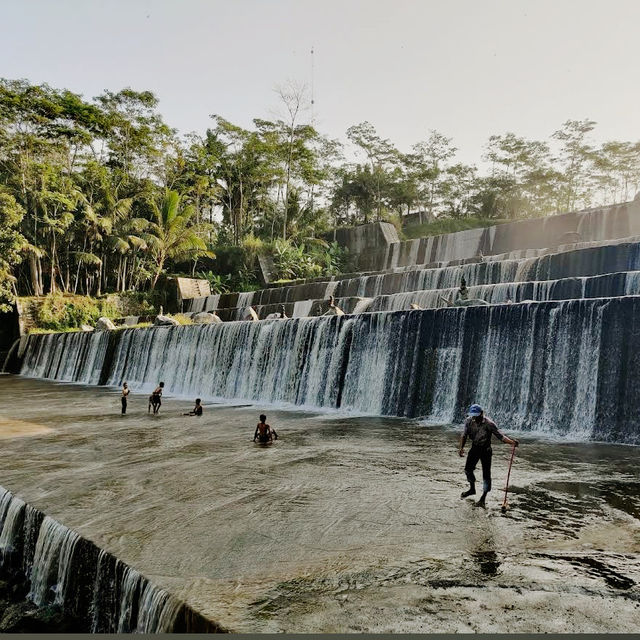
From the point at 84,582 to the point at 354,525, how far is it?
2.21 meters

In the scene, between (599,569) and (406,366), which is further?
(406,366)

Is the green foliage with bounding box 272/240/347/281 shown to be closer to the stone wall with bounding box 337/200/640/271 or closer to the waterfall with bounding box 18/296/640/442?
the stone wall with bounding box 337/200/640/271

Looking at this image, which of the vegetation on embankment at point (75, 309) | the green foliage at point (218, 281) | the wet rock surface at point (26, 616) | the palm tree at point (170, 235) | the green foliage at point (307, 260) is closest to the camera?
the wet rock surface at point (26, 616)

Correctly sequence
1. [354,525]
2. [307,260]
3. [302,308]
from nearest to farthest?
[354,525]
[302,308]
[307,260]

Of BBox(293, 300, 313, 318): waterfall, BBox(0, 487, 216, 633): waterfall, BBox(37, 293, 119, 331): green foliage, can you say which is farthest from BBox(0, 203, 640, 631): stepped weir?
BBox(37, 293, 119, 331): green foliage

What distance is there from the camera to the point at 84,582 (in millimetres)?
4484

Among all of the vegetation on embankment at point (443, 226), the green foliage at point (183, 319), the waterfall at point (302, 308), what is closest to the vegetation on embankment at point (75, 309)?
the green foliage at point (183, 319)

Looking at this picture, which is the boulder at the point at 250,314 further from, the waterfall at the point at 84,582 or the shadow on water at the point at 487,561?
the shadow on water at the point at 487,561

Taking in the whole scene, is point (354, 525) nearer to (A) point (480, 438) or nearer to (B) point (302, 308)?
(A) point (480, 438)

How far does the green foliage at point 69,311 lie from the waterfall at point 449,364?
1434 cm

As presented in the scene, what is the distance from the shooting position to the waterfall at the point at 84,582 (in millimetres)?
3641

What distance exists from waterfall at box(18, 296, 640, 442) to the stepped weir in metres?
0.02

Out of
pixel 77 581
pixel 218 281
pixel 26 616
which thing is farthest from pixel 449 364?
pixel 218 281

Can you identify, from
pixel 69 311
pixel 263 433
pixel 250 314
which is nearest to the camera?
pixel 263 433
